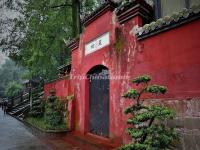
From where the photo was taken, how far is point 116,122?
698 cm

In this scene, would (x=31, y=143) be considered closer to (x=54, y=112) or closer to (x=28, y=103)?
(x=54, y=112)

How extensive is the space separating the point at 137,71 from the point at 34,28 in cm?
1095

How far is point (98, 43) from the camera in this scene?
27.3 ft

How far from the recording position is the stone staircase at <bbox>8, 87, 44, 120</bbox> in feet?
50.0

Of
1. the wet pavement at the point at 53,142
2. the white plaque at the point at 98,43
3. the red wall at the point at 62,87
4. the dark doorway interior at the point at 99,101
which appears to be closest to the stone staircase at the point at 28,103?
the red wall at the point at 62,87

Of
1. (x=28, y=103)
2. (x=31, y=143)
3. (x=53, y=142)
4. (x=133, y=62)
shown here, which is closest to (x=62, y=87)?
(x=53, y=142)

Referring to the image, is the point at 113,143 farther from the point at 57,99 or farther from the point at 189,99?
the point at 57,99

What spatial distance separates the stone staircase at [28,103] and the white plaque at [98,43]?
6.96 metres

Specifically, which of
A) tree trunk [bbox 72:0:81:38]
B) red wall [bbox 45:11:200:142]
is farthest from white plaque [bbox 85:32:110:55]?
tree trunk [bbox 72:0:81:38]

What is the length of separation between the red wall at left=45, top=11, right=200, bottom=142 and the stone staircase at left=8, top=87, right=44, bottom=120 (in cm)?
587

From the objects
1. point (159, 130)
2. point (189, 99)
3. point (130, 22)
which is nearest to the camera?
point (159, 130)

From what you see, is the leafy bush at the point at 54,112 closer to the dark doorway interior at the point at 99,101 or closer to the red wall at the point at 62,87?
the red wall at the point at 62,87

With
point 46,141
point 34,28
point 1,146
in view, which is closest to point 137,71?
point 46,141

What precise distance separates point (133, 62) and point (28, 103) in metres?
13.1
